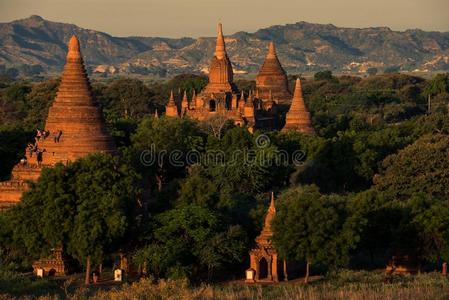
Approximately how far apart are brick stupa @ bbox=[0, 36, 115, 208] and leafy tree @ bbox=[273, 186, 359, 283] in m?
10.4

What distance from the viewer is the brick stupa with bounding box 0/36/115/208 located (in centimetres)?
4294

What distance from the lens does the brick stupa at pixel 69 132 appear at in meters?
42.9

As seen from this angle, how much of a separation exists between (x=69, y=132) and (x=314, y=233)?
1294 cm

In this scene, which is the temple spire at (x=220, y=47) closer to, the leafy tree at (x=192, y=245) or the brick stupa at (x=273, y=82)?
the brick stupa at (x=273, y=82)

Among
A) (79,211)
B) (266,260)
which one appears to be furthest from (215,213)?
(79,211)

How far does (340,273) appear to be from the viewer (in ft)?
116

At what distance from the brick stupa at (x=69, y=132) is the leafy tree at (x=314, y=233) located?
1042 cm

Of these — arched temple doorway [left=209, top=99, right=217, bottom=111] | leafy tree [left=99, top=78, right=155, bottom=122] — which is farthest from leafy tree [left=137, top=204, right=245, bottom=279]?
leafy tree [left=99, top=78, right=155, bottom=122]

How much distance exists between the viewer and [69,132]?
43781 millimetres

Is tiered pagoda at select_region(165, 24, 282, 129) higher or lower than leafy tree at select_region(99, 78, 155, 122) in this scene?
lower

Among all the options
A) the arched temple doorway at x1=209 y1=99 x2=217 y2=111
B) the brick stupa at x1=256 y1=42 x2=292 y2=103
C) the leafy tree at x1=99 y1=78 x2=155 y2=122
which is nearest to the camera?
the arched temple doorway at x1=209 y1=99 x2=217 y2=111

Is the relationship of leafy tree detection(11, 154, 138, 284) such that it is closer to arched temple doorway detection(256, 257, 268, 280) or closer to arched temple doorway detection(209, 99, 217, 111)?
arched temple doorway detection(256, 257, 268, 280)

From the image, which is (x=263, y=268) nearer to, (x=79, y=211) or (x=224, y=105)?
(x=79, y=211)

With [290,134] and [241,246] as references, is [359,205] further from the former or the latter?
[290,134]
